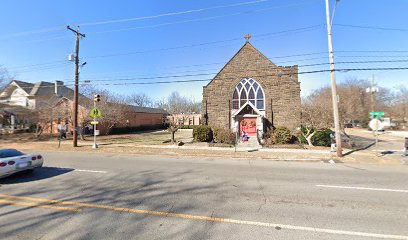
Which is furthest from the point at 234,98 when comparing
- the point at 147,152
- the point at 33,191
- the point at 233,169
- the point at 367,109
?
the point at 367,109

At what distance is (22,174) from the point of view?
8648 millimetres

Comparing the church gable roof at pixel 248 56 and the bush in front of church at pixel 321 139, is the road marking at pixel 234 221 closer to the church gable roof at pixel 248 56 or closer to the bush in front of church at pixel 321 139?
the bush in front of church at pixel 321 139

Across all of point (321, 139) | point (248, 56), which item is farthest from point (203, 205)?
point (248, 56)

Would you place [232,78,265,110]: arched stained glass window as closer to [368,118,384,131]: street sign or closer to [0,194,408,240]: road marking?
[368,118,384,131]: street sign

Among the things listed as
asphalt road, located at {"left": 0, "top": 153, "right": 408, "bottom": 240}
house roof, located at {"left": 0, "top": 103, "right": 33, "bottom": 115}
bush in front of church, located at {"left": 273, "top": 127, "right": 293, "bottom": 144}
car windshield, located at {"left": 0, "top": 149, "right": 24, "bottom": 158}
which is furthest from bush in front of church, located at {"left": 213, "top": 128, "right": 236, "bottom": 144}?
house roof, located at {"left": 0, "top": 103, "right": 33, "bottom": 115}

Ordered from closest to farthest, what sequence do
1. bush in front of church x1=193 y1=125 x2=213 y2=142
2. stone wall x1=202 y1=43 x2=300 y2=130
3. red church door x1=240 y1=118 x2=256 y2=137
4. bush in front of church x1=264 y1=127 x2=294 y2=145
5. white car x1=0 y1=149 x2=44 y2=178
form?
white car x1=0 y1=149 x2=44 y2=178 → bush in front of church x1=264 y1=127 x2=294 y2=145 → bush in front of church x1=193 y1=125 x2=213 y2=142 → stone wall x1=202 y1=43 x2=300 y2=130 → red church door x1=240 y1=118 x2=256 y2=137

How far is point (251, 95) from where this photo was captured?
23.5 meters

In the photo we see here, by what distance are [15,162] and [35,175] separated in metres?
1.08

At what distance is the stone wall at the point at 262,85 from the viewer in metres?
22.2

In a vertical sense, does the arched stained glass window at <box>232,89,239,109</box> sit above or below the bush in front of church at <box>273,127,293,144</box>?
above

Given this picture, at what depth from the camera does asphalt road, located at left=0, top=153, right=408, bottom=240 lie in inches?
158

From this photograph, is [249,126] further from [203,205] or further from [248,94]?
[203,205]

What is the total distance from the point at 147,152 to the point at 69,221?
10815 millimetres

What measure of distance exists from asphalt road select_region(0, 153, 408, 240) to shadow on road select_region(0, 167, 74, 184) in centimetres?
4
